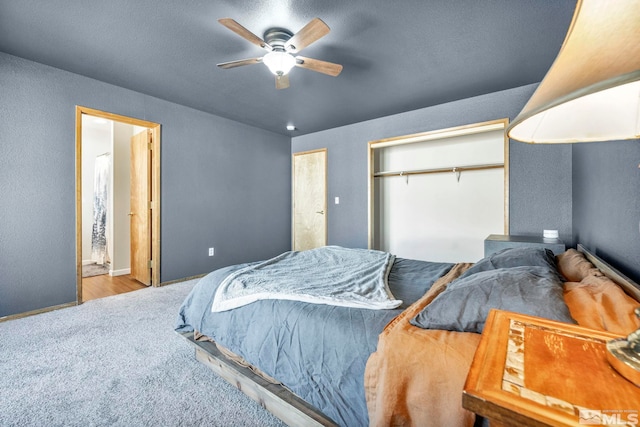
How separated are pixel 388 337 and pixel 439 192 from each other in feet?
12.3

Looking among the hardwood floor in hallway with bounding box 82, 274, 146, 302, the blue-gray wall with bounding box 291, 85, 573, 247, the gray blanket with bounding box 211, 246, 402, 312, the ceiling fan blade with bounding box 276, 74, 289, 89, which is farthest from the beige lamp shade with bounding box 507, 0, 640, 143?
the hardwood floor in hallway with bounding box 82, 274, 146, 302

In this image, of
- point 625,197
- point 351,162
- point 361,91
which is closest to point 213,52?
point 361,91

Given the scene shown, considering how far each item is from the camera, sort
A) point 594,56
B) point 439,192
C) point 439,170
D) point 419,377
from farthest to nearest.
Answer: point 439,192 < point 439,170 < point 419,377 < point 594,56

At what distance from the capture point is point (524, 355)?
24.5 inches

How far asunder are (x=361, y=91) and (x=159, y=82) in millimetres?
Answer: 2302

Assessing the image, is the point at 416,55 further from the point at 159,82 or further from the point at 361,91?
the point at 159,82

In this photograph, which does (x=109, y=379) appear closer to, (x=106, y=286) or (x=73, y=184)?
(x=73, y=184)

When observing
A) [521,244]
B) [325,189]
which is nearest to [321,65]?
[521,244]

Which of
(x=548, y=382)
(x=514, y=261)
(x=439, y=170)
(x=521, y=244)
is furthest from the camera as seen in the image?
(x=439, y=170)

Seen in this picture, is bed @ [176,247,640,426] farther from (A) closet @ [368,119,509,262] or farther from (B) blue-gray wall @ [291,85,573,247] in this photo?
(A) closet @ [368,119,509,262]

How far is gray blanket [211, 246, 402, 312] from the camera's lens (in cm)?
152

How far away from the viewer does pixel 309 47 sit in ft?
8.13

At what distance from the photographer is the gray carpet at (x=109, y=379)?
1.50m

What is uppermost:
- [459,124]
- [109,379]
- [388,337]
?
[459,124]
